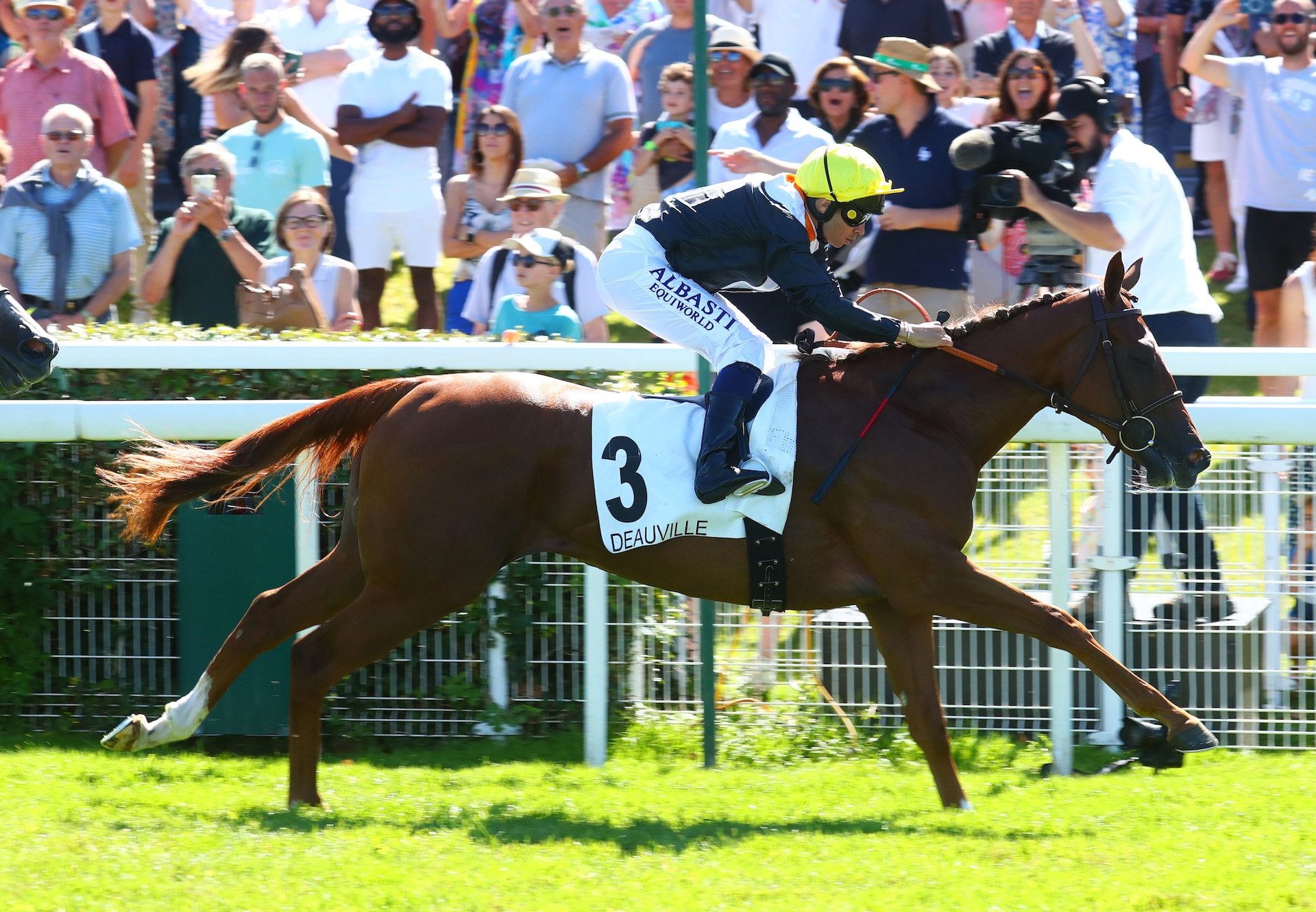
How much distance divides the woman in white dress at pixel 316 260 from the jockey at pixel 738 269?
247 cm

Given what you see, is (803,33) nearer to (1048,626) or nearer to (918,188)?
(918,188)

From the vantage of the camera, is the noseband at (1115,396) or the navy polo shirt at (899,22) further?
the navy polo shirt at (899,22)

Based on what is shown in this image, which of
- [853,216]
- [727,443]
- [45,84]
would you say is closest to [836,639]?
[727,443]

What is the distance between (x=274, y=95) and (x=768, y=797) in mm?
5038

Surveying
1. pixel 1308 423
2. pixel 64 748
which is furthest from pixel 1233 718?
pixel 64 748

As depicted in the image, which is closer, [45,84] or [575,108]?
[575,108]

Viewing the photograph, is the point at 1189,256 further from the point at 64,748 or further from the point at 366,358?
the point at 64,748

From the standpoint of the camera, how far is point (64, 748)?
616cm

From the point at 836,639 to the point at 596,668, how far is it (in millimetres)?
915

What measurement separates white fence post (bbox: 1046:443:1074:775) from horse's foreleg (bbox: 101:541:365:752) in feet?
8.05

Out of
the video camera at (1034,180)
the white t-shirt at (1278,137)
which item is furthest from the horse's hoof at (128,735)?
the white t-shirt at (1278,137)

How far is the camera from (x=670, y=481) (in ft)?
17.7

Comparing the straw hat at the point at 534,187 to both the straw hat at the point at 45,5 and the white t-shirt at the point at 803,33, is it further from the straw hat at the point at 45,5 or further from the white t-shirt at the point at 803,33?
the straw hat at the point at 45,5

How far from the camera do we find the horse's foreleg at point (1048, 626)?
526cm
